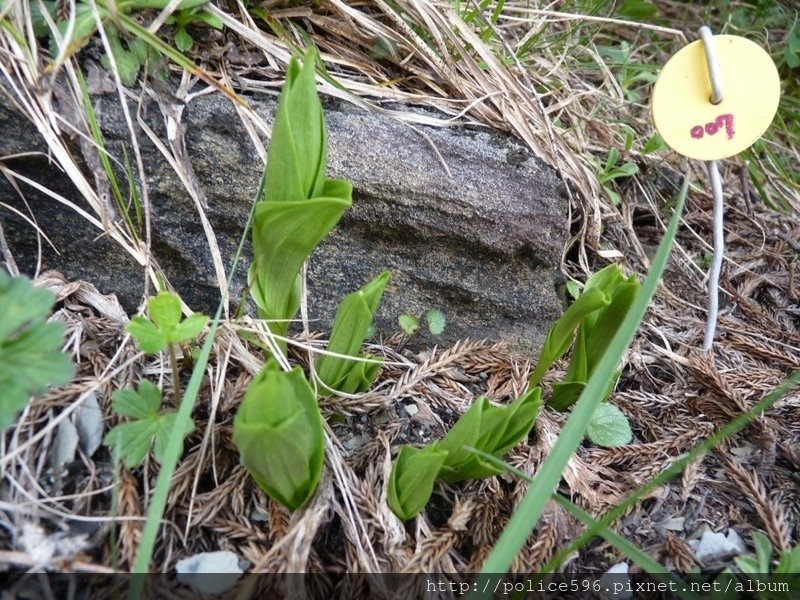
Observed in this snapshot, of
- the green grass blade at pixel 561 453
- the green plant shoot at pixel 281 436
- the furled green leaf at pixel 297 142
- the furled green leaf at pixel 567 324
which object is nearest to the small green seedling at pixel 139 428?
the green plant shoot at pixel 281 436

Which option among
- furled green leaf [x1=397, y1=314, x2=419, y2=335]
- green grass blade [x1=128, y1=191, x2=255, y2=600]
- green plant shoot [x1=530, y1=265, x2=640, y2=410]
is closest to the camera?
green grass blade [x1=128, y1=191, x2=255, y2=600]

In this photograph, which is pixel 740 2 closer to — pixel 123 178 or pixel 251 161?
pixel 251 161

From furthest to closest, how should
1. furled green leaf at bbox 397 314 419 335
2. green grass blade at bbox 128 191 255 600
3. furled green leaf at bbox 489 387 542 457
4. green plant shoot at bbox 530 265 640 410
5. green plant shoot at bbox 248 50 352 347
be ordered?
furled green leaf at bbox 397 314 419 335, green plant shoot at bbox 530 265 640 410, furled green leaf at bbox 489 387 542 457, green plant shoot at bbox 248 50 352 347, green grass blade at bbox 128 191 255 600

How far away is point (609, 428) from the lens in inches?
57.9

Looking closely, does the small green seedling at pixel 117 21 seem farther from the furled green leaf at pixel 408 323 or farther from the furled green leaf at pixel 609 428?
the furled green leaf at pixel 609 428

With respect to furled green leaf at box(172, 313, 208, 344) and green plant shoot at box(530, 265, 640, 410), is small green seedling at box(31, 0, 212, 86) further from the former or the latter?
green plant shoot at box(530, 265, 640, 410)

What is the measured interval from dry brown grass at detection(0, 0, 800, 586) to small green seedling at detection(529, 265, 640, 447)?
0.05 m

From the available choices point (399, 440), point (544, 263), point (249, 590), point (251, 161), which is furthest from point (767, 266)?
point (249, 590)

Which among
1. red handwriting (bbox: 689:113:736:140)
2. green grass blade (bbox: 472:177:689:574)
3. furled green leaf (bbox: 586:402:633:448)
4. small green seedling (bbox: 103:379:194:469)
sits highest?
red handwriting (bbox: 689:113:736:140)

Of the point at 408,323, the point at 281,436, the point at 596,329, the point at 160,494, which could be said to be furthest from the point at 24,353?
the point at 596,329

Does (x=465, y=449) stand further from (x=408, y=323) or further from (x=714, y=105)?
(x=714, y=105)

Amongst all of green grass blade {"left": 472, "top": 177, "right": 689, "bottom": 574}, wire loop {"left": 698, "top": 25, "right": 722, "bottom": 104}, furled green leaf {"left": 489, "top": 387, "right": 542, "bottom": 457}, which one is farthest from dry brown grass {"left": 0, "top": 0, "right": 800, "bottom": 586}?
wire loop {"left": 698, "top": 25, "right": 722, "bottom": 104}

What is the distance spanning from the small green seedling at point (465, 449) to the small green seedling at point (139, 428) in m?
0.39

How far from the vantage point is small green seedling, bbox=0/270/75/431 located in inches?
36.0
